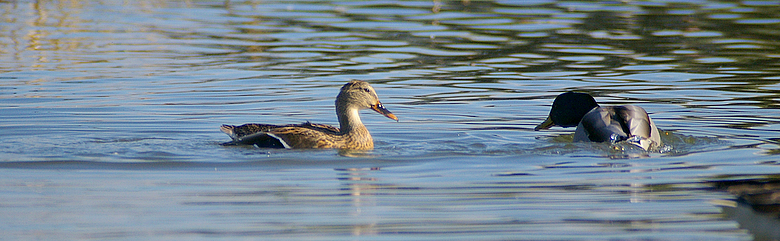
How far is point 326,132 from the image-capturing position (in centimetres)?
847

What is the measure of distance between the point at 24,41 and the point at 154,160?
→ 11856 millimetres

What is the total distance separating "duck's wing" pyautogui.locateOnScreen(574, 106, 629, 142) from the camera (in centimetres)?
848

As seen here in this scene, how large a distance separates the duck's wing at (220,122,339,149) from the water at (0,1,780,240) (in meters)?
0.13

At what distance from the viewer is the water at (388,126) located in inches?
225

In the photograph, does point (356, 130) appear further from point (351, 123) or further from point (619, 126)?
point (619, 126)

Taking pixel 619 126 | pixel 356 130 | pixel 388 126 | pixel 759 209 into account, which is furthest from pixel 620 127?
pixel 759 209

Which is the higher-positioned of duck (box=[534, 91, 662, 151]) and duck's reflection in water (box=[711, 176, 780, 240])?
duck's reflection in water (box=[711, 176, 780, 240])

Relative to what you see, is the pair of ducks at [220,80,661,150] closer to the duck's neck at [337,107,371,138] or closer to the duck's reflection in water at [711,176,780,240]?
the duck's neck at [337,107,371,138]

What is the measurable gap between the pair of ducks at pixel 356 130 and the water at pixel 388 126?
16cm

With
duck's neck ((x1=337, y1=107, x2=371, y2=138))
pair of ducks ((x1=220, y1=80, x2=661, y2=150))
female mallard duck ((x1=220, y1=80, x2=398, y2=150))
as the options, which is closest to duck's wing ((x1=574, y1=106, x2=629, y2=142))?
pair of ducks ((x1=220, y1=80, x2=661, y2=150))

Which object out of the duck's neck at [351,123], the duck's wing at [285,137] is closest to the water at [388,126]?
the duck's wing at [285,137]

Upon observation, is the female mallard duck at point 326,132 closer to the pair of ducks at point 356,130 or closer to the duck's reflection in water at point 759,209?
the pair of ducks at point 356,130

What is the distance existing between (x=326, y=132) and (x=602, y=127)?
227cm

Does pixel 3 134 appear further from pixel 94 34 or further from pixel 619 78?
pixel 94 34
